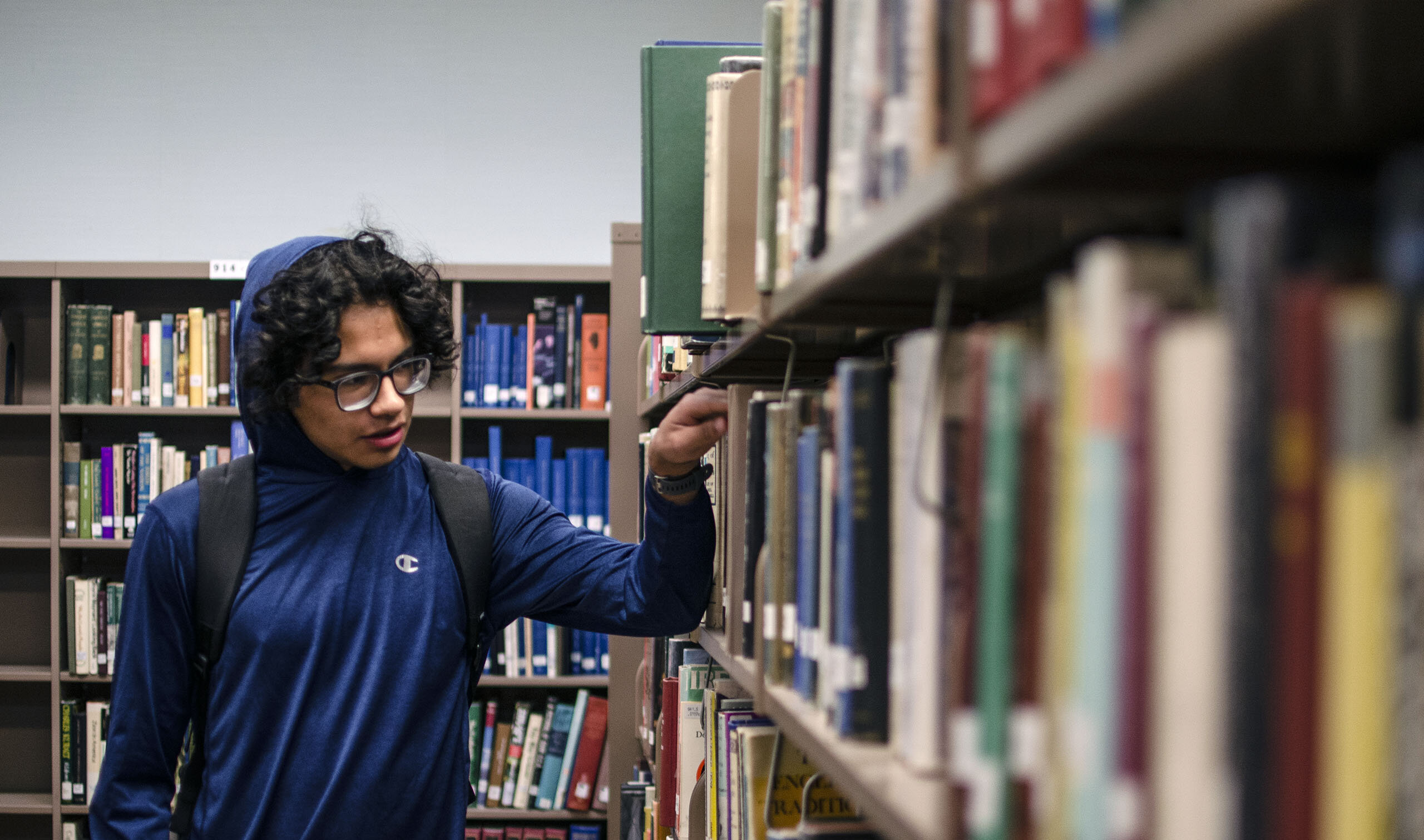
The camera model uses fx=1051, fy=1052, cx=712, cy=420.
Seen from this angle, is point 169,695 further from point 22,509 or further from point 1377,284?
point 22,509

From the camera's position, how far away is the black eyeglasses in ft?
4.77

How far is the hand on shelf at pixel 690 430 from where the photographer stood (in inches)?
51.6

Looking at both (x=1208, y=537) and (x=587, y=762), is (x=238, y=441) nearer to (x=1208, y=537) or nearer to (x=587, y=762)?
(x=587, y=762)

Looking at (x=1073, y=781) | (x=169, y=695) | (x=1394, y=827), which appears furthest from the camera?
(x=169, y=695)

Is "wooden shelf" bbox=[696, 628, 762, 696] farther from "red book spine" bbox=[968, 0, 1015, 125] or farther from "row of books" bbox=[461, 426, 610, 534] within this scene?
"row of books" bbox=[461, 426, 610, 534]

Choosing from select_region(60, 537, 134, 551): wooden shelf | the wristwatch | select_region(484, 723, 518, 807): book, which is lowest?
select_region(484, 723, 518, 807): book

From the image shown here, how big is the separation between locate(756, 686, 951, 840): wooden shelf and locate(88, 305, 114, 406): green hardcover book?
3.05m

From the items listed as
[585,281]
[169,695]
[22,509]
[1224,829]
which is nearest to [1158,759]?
[1224,829]

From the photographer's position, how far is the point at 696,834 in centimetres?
149

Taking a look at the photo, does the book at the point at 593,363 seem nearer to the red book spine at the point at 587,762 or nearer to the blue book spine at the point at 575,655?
the blue book spine at the point at 575,655

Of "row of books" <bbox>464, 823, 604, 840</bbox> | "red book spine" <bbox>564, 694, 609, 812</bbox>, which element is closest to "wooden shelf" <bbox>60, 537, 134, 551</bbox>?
"row of books" <bbox>464, 823, 604, 840</bbox>

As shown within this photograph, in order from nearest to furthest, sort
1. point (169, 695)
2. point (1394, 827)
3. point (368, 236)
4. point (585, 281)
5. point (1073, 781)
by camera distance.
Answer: point (1394, 827), point (1073, 781), point (169, 695), point (368, 236), point (585, 281)

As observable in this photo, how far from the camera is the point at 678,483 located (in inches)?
53.8

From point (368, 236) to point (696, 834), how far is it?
1.04 metres
